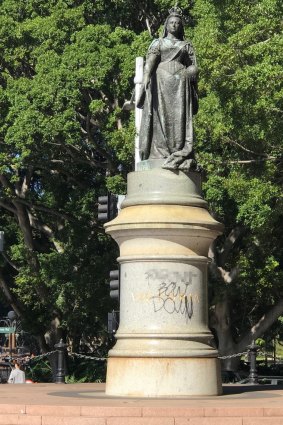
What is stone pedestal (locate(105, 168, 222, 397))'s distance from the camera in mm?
13500

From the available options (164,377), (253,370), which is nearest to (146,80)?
(164,377)

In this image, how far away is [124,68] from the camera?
96.8ft

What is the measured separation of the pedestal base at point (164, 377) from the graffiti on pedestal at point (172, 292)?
2.39 ft

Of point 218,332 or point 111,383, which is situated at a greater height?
point 218,332

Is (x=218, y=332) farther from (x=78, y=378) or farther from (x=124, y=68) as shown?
(x=124, y=68)

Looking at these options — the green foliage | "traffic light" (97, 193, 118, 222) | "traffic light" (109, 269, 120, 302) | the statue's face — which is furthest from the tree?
the statue's face

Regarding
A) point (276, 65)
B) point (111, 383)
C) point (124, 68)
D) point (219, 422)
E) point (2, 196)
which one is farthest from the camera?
point (2, 196)

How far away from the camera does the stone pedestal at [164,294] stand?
13.5 m

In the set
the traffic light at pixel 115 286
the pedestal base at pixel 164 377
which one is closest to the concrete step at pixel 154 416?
the pedestal base at pixel 164 377

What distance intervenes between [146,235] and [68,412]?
3.35 meters

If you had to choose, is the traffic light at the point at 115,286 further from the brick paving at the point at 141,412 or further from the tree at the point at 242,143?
the tree at the point at 242,143

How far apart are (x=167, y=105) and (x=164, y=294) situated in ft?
9.30

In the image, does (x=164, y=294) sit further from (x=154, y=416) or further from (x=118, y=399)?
(x=154, y=416)

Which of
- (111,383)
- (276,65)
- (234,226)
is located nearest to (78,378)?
(234,226)
